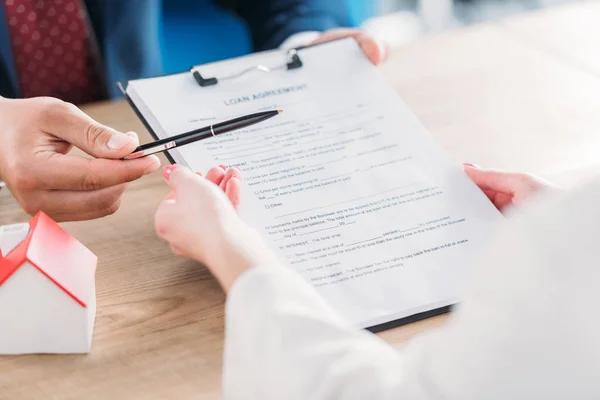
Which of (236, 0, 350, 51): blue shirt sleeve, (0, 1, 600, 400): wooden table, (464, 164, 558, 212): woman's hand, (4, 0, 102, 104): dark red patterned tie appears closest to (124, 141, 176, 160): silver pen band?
(0, 1, 600, 400): wooden table

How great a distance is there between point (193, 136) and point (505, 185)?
354 mm

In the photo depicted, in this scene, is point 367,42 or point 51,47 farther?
point 51,47

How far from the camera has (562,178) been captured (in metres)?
0.95

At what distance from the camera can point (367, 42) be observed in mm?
1086

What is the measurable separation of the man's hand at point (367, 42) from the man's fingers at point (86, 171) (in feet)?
1.26

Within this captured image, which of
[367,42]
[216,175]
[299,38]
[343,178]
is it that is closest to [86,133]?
[216,175]

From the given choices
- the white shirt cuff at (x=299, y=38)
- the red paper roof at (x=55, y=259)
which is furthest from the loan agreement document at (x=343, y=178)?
the white shirt cuff at (x=299, y=38)

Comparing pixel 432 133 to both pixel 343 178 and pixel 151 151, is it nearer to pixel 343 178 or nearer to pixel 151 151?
pixel 343 178

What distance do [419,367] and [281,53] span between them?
0.65 meters

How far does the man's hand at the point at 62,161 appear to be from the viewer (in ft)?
2.68

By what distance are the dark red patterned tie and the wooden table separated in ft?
0.73

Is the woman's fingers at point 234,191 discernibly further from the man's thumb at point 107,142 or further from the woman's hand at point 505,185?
the woman's hand at point 505,185

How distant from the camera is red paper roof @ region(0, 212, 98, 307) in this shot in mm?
666

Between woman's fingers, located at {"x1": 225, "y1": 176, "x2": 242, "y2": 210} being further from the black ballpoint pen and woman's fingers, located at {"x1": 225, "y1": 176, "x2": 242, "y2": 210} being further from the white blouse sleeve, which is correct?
the white blouse sleeve
